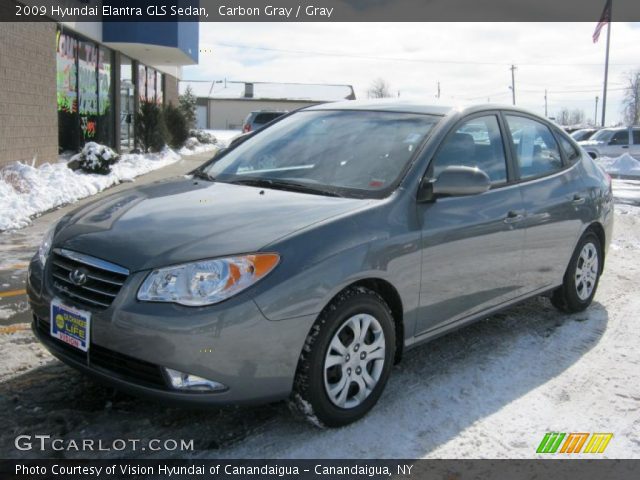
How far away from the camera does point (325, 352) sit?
3105 mm

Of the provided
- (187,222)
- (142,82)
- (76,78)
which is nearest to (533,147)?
(187,222)

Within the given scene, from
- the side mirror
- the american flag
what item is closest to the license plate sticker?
the side mirror

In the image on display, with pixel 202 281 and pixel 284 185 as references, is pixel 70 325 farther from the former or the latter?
pixel 284 185

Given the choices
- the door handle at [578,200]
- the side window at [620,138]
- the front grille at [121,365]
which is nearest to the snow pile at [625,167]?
the side window at [620,138]

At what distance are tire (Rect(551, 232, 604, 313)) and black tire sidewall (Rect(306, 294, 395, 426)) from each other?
2365 mm

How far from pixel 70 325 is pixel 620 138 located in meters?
26.1

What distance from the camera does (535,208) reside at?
455cm

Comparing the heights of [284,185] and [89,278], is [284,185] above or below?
above

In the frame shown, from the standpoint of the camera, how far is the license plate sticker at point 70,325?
299 cm

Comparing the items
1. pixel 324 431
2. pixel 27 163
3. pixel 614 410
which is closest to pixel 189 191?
pixel 324 431

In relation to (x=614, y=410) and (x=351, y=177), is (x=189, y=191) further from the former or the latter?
(x=614, y=410)

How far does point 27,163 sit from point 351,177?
10431 mm

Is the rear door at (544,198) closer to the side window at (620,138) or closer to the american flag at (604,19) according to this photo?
the side window at (620,138)

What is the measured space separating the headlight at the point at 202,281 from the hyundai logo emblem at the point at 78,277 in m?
0.38
